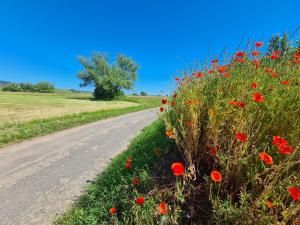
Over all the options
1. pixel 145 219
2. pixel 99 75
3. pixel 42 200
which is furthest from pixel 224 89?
pixel 99 75

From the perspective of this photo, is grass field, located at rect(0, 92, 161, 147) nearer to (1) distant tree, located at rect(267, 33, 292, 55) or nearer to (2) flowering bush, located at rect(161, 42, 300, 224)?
(2) flowering bush, located at rect(161, 42, 300, 224)

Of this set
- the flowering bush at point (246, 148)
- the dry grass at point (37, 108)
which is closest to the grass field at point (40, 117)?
the dry grass at point (37, 108)

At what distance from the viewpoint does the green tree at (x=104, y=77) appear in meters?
47.8

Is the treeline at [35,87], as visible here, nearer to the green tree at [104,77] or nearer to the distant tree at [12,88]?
the distant tree at [12,88]

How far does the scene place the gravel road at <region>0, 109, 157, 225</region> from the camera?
3.57 metres

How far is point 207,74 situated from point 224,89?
815 mm

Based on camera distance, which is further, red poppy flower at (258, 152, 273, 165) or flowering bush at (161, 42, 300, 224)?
flowering bush at (161, 42, 300, 224)

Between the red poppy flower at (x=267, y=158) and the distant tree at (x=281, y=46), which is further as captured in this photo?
the distant tree at (x=281, y=46)

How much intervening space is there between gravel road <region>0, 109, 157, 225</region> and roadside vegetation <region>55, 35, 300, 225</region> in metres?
0.63

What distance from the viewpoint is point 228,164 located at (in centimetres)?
218

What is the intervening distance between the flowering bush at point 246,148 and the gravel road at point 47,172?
2.28m

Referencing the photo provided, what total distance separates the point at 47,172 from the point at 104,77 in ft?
144

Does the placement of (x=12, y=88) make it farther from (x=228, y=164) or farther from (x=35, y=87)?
(x=228, y=164)

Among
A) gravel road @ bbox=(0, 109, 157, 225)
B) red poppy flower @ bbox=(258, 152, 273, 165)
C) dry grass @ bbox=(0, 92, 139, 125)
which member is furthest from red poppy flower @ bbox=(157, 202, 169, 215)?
dry grass @ bbox=(0, 92, 139, 125)
